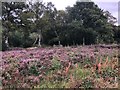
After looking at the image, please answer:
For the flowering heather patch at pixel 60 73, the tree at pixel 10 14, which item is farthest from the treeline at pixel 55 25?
the flowering heather patch at pixel 60 73

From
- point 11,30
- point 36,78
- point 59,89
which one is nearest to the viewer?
point 59,89

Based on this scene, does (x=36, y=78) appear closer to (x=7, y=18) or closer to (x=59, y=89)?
(x=59, y=89)

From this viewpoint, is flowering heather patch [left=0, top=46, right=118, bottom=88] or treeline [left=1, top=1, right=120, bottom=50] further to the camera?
treeline [left=1, top=1, right=120, bottom=50]

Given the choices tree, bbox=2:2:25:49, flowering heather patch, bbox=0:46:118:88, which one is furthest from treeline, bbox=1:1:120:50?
flowering heather patch, bbox=0:46:118:88

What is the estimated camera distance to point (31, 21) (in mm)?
38969

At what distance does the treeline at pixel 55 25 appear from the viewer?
35.4 metres

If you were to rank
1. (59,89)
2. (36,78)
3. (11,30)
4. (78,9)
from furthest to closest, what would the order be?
1. (78,9)
2. (11,30)
3. (36,78)
4. (59,89)

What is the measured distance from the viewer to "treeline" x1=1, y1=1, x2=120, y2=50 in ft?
116

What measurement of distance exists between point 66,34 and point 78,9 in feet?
13.5

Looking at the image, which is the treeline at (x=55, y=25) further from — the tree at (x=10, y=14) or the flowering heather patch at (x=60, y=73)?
the flowering heather patch at (x=60, y=73)

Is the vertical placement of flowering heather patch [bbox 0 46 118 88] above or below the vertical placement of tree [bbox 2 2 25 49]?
below

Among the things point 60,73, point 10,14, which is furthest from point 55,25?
point 60,73

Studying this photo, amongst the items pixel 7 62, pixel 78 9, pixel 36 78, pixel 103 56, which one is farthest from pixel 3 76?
pixel 78 9

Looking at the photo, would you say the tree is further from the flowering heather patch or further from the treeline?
the flowering heather patch
